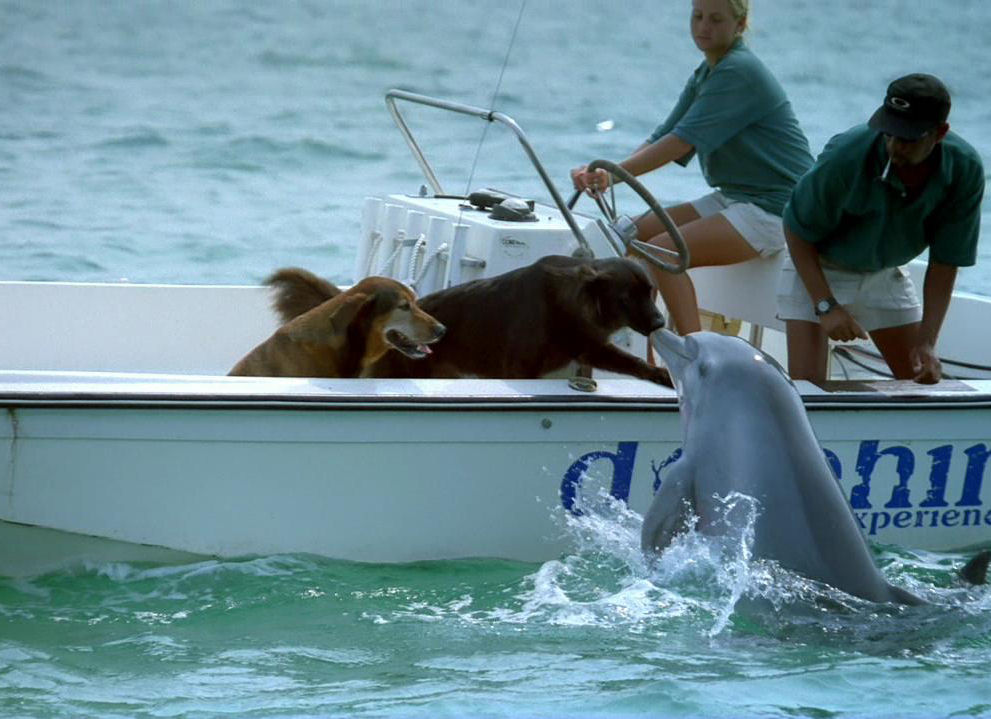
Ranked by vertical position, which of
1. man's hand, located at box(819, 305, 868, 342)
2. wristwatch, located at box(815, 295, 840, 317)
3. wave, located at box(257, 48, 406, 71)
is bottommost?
man's hand, located at box(819, 305, 868, 342)

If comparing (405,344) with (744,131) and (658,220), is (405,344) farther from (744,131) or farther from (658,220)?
(744,131)

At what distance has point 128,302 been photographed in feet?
24.5

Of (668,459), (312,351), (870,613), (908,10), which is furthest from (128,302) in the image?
(908,10)

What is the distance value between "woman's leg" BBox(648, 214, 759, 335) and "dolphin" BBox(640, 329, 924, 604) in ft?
4.36

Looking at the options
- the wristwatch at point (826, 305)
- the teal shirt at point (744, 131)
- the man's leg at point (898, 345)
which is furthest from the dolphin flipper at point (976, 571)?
the teal shirt at point (744, 131)

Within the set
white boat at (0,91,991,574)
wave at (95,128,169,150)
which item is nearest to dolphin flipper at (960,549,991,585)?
white boat at (0,91,991,574)

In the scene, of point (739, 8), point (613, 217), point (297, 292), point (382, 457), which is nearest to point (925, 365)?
point (613, 217)

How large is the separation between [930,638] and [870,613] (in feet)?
0.70

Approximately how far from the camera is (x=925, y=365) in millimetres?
6156

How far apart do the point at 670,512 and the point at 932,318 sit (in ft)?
5.32

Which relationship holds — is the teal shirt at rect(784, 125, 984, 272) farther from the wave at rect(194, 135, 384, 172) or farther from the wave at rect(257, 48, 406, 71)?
the wave at rect(257, 48, 406, 71)

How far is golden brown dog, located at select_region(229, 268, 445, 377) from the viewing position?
5840 mm

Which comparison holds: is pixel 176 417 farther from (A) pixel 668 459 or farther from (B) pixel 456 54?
(B) pixel 456 54

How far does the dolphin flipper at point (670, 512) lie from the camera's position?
5.09 meters
